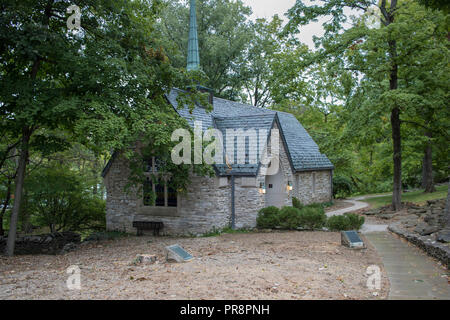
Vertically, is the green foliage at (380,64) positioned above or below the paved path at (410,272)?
above

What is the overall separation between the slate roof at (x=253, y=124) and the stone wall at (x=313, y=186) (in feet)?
1.49

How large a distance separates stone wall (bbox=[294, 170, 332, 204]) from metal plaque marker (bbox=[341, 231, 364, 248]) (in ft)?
29.6

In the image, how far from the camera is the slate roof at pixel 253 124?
1568 centimetres

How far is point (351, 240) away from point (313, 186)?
12.1 meters

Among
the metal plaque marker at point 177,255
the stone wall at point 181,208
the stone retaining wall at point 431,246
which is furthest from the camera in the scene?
the stone wall at point 181,208

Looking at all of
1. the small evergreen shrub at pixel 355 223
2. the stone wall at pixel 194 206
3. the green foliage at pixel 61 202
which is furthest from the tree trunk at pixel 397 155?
the green foliage at pixel 61 202

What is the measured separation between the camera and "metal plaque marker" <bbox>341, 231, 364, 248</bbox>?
1043 cm

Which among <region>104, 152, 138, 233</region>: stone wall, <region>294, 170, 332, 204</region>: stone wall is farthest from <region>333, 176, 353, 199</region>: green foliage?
<region>104, 152, 138, 233</region>: stone wall

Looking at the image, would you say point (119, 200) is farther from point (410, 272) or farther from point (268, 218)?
point (410, 272)

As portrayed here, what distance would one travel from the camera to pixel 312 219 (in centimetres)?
1423

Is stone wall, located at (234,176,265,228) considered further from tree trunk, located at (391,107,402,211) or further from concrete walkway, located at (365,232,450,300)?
tree trunk, located at (391,107,402,211)

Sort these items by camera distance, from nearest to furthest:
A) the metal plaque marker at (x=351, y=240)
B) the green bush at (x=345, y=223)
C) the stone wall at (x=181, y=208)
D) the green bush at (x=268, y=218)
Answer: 1. the metal plaque marker at (x=351, y=240)
2. the green bush at (x=345, y=223)
3. the stone wall at (x=181, y=208)
4. the green bush at (x=268, y=218)

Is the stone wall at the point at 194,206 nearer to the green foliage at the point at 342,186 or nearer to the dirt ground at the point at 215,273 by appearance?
the dirt ground at the point at 215,273
